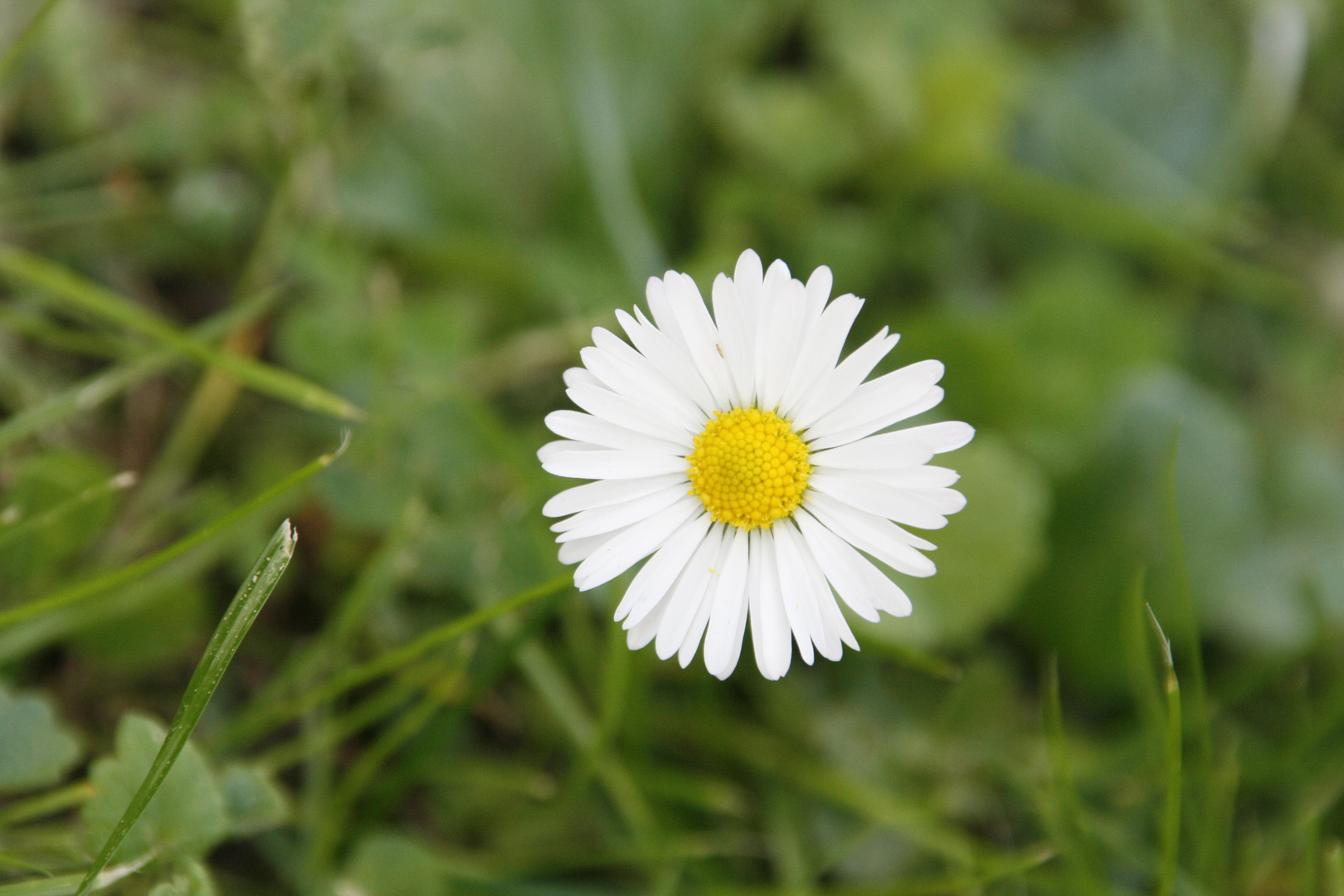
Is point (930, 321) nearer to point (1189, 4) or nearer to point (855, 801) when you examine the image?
point (855, 801)

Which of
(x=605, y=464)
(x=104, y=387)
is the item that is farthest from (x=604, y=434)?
(x=104, y=387)

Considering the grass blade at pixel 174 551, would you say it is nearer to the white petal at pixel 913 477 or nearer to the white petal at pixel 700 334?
the white petal at pixel 700 334

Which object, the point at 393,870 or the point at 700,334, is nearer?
the point at 700,334

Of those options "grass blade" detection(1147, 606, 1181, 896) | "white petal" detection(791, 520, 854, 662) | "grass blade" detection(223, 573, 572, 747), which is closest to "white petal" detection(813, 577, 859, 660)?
"white petal" detection(791, 520, 854, 662)

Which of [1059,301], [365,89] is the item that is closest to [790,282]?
[1059,301]

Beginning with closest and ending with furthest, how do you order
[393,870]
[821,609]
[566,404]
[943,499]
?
[943,499]
[821,609]
[393,870]
[566,404]

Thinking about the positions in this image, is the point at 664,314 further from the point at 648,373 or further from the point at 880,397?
the point at 880,397

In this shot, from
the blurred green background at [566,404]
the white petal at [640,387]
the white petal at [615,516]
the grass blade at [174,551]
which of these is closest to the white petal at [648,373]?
the white petal at [640,387]
